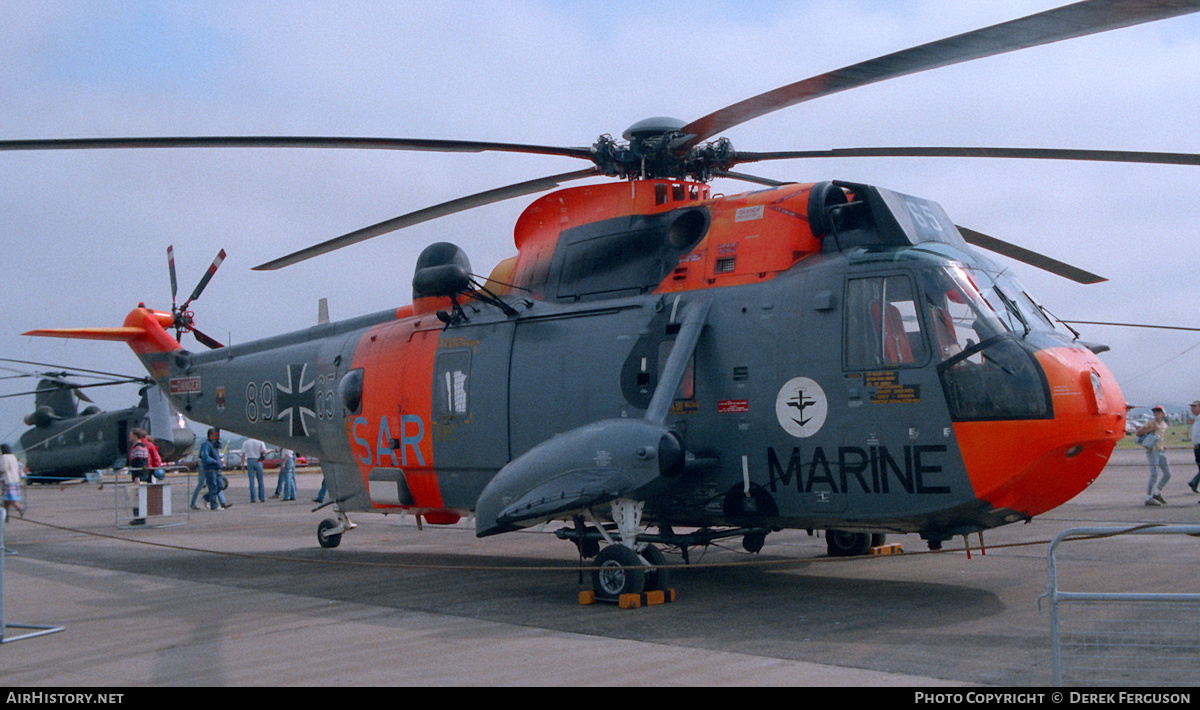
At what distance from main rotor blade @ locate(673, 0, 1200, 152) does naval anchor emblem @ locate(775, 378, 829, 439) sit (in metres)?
2.31

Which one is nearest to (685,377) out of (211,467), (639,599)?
(639,599)

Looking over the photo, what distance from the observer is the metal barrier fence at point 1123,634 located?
4.71m

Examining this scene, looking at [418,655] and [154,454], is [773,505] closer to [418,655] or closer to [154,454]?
[418,655]

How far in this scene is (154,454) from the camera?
22.2 m

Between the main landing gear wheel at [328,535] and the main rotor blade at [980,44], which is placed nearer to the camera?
the main rotor blade at [980,44]

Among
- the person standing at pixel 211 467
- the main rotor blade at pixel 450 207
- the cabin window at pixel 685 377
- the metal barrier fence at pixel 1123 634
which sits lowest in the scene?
the metal barrier fence at pixel 1123 634

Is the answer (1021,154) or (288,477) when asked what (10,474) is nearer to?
(288,477)

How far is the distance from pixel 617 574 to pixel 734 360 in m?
2.16

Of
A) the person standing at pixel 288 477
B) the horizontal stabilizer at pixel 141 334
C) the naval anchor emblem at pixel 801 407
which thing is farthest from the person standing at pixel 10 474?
the naval anchor emblem at pixel 801 407

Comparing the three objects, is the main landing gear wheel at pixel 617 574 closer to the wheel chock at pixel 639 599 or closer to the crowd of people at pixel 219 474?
the wheel chock at pixel 639 599

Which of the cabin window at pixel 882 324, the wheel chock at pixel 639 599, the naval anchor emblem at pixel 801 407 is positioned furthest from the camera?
the wheel chock at pixel 639 599

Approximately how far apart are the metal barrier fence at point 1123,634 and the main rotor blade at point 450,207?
19.5ft

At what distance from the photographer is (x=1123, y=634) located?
249 inches

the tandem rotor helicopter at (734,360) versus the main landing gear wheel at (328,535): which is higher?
the tandem rotor helicopter at (734,360)
